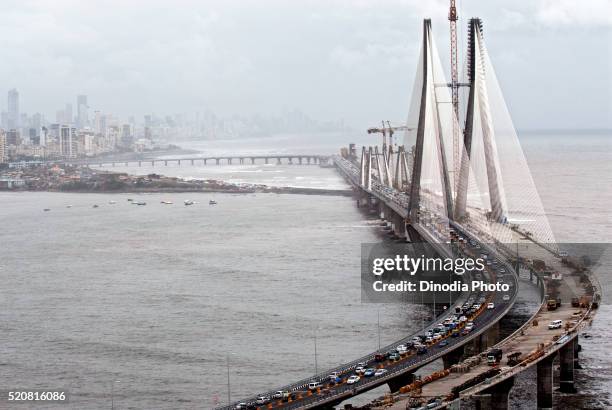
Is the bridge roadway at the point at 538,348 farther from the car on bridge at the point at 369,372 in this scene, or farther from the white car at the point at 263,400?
the white car at the point at 263,400

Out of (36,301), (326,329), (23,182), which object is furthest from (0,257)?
(23,182)

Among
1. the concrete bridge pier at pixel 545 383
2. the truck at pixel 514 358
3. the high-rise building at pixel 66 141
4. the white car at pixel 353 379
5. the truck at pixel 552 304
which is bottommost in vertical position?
the concrete bridge pier at pixel 545 383

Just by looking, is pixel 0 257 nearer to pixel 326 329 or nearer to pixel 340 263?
pixel 340 263

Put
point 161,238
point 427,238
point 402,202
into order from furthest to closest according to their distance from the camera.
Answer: point 402,202 → point 161,238 → point 427,238

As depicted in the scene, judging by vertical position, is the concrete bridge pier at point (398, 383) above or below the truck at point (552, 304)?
below

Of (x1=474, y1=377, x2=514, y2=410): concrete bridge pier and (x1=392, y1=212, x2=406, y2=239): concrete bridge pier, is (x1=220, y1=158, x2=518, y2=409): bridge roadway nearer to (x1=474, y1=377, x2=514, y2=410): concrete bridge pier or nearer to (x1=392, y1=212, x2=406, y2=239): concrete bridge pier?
(x1=474, y1=377, x2=514, y2=410): concrete bridge pier

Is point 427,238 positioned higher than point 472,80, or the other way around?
point 472,80

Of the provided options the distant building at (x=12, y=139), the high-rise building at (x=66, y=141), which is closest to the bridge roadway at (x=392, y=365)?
the high-rise building at (x=66, y=141)

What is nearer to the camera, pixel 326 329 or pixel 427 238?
pixel 326 329

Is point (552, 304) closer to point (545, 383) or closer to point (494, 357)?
point (545, 383)
